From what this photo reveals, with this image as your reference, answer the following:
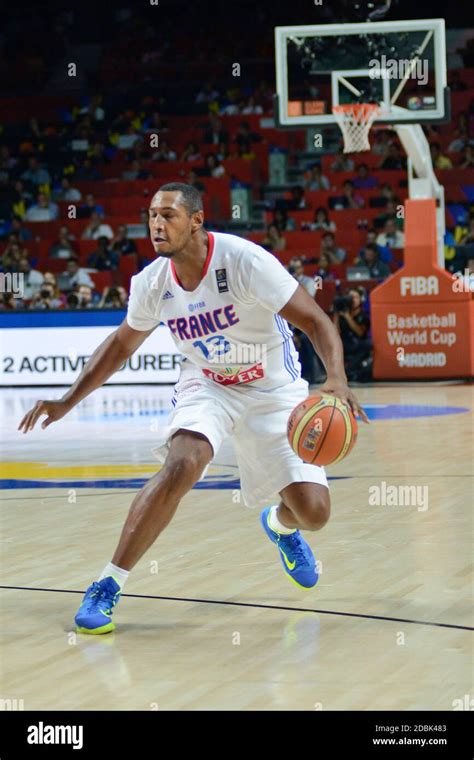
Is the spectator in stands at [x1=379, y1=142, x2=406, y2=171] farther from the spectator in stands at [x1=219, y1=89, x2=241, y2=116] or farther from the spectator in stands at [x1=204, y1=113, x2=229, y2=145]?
the spectator in stands at [x1=219, y1=89, x2=241, y2=116]

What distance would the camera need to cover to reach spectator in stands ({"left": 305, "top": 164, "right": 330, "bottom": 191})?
912 inches

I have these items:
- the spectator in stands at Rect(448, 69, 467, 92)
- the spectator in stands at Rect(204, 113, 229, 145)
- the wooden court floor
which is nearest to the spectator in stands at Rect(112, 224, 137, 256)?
the spectator in stands at Rect(204, 113, 229, 145)

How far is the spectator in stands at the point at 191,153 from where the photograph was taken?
25.3 m

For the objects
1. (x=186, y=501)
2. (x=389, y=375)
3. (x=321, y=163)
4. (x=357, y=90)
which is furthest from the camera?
(x=321, y=163)

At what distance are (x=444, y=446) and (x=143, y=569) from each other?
5.27 meters

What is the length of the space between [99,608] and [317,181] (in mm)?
18740

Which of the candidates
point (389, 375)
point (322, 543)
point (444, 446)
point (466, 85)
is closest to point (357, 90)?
point (389, 375)

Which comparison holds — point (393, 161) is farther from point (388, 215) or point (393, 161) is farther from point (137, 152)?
point (137, 152)

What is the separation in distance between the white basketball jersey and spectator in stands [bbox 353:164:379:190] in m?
17.2

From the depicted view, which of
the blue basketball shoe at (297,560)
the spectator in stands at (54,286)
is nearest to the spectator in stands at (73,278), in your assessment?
the spectator in stands at (54,286)

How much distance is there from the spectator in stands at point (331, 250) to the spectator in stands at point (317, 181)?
2.68 metres

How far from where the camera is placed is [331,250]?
66.9 ft

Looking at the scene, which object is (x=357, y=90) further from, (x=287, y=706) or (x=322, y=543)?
(x=287, y=706)
